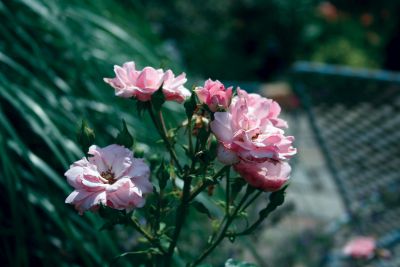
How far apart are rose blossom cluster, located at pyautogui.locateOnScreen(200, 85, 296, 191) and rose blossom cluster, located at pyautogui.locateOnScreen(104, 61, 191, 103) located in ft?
0.13

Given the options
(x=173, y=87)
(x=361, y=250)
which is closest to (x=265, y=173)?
(x=173, y=87)

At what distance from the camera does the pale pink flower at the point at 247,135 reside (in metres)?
0.67

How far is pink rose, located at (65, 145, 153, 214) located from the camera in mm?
654

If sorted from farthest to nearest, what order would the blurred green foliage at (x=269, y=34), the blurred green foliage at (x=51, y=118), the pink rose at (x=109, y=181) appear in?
the blurred green foliage at (x=269, y=34), the blurred green foliage at (x=51, y=118), the pink rose at (x=109, y=181)

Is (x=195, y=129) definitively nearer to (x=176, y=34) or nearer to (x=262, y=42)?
(x=176, y=34)

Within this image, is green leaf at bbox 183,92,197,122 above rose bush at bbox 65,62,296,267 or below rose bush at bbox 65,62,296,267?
A: above

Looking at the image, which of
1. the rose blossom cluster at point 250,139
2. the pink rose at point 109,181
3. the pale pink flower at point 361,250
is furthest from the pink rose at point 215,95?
the pale pink flower at point 361,250

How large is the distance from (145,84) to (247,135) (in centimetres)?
14

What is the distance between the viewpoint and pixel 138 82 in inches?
28.9

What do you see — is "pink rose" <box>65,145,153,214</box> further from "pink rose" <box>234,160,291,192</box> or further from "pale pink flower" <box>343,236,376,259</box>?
"pale pink flower" <box>343,236,376,259</box>

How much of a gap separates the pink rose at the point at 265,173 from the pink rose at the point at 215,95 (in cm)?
7

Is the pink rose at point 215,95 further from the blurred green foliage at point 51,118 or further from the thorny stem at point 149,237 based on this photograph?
the blurred green foliage at point 51,118

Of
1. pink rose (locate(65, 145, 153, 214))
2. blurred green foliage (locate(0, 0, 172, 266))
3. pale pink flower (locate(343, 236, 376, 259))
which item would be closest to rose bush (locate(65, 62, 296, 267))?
pink rose (locate(65, 145, 153, 214))

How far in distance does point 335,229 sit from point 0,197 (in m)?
1.34
